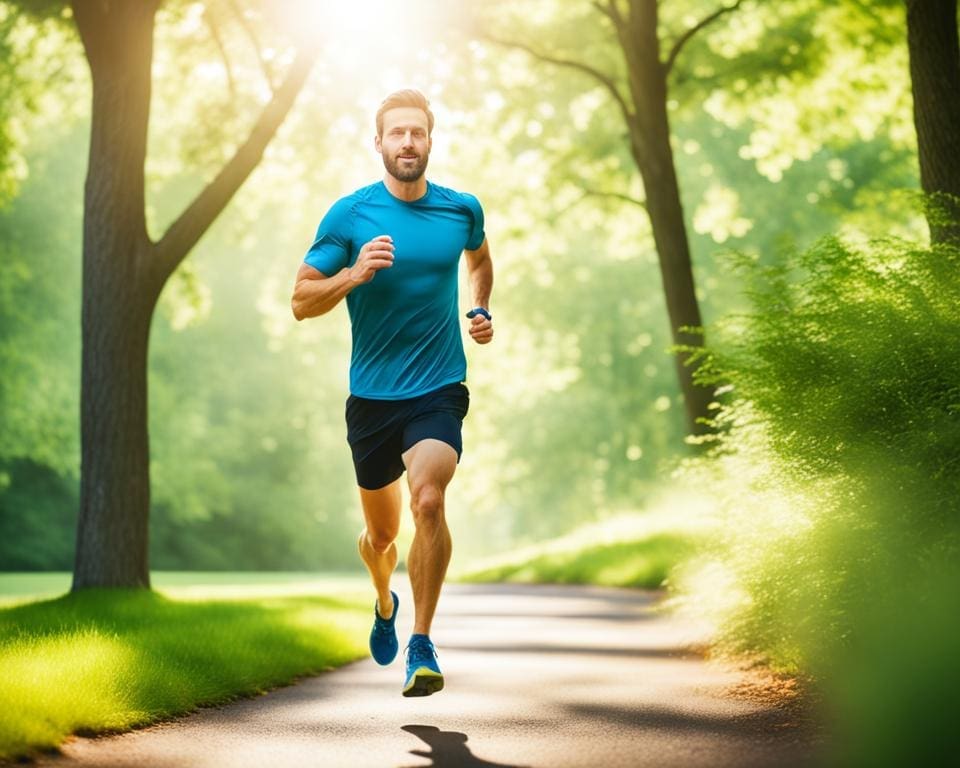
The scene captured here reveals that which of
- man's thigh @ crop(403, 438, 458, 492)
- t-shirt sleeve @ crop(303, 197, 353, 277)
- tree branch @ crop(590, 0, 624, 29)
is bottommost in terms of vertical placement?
man's thigh @ crop(403, 438, 458, 492)

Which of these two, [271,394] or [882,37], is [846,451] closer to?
[882,37]

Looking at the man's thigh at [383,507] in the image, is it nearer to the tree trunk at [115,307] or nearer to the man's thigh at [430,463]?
the man's thigh at [430,463]

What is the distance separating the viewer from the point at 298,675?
8484mm

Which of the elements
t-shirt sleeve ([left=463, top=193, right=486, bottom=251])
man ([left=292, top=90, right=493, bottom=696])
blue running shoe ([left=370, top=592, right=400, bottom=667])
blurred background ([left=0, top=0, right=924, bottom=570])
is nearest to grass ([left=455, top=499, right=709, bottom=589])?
blurred background ([left=0, top=0, right=924, bottom=570])

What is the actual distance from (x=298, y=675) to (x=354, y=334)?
9.80 ft

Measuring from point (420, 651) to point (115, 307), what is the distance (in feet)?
24.0

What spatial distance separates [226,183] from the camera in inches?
502

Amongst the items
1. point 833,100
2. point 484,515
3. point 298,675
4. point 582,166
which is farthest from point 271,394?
point 484,515

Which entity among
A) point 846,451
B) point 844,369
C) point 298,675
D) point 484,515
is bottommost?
point 484,515

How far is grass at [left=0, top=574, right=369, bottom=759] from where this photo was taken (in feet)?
18.0

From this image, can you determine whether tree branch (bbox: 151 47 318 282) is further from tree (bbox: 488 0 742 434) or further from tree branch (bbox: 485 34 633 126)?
tree (bbox: 488 0 742 434)

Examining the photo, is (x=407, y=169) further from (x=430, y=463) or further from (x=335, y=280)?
(x=430, y=463)

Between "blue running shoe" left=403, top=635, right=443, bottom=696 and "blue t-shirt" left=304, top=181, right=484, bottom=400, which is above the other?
"blue t-shirt" left=304, top=181, right=484, bottom=400

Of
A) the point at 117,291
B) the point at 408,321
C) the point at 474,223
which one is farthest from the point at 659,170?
the point at 408,321
